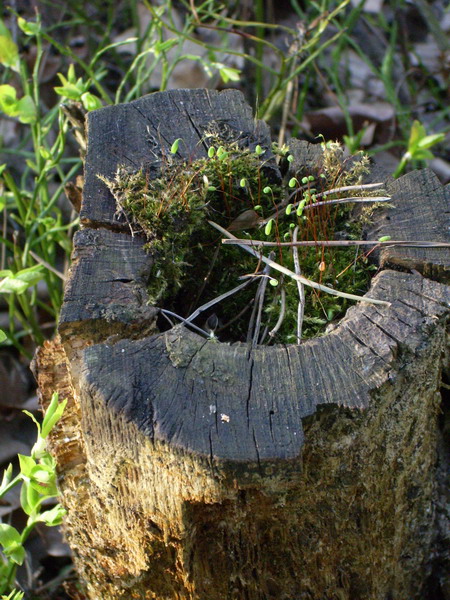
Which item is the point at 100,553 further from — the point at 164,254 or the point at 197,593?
the point at 164,254

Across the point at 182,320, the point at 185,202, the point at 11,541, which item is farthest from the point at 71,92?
the point at 11,541

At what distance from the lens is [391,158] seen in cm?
338

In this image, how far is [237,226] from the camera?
5.85 ft

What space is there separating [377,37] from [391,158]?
1.04m

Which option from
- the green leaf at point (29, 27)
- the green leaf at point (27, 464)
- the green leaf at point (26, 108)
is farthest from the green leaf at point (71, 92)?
the green leaf at point (27, 464)

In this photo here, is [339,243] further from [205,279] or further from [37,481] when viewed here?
[37,481]

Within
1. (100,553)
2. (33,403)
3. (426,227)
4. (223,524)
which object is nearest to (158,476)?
(223,524)

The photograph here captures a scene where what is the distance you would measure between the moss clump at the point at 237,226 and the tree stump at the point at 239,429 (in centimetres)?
6

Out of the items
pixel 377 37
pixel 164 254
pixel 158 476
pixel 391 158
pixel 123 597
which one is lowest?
pixel 123 597

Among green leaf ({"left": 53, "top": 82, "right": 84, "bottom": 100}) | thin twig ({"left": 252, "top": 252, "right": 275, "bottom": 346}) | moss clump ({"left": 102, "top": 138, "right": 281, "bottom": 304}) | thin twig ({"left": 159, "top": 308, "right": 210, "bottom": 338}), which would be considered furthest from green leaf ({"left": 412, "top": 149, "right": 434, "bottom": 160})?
green leaf ({"left": 53, "top": 82, "right": 84, "bottom": 100})

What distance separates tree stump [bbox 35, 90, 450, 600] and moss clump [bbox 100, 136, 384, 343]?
0.06 m

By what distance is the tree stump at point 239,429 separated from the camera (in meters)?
1.28

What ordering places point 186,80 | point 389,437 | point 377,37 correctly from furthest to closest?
point 377,37 < point 186,80 < point 389,437

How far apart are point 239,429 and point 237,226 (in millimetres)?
689
